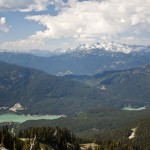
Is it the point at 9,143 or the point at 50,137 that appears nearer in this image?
the point at 9,143

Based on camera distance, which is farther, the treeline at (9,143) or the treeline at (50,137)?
the treeline at (50,137)

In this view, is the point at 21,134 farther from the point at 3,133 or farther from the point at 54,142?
the point at 3,133

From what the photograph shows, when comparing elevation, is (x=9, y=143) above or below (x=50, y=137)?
above

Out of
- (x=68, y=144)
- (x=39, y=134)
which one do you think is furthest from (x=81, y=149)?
(x=39, y=134)

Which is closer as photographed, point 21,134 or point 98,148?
point 21,134

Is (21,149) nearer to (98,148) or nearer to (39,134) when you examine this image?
(39,134)

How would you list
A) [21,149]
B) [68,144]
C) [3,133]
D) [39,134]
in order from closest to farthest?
[21,149] → [3,133] → [39,134] → [68,144]

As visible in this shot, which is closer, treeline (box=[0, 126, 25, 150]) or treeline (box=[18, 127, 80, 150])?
treeline (box=[0, 126, 25, 150])

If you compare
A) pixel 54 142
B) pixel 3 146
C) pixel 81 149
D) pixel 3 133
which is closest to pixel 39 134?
pixel 54 142

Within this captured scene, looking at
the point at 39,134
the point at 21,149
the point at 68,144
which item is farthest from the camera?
the point at 68,144
